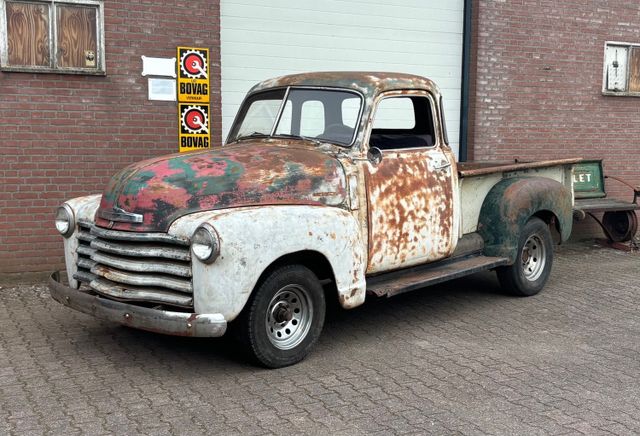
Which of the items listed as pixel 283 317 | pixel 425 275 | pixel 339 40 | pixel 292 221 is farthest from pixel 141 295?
pixel 339 40

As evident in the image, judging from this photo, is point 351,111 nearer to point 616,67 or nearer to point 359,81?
point 359,81

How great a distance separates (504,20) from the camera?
973 centimetres

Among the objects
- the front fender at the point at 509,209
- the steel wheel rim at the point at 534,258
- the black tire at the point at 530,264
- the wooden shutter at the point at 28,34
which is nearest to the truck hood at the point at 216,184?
the front fender at the point at 509,209

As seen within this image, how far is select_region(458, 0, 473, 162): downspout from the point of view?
31.7 feet

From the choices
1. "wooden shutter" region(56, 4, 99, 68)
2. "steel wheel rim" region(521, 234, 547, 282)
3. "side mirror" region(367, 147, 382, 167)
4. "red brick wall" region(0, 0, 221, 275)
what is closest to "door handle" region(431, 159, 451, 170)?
"side mirror" region(367, 147, 382, 167)

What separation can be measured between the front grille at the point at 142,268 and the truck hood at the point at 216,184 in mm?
90

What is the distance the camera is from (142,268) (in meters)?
4.51

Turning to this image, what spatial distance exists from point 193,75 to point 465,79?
13.2ft

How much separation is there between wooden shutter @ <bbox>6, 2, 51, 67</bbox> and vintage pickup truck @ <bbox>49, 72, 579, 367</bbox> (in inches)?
95.3

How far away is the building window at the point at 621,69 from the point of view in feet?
34.6

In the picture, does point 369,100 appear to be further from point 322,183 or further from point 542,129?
point 542,129

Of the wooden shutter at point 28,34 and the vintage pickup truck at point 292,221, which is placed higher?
the wooden shutter at point 28,34

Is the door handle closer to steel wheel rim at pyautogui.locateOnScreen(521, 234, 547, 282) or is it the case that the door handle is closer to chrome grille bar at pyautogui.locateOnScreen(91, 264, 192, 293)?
steel wheel rim at pyautogui.locateOnScreen(521, 234, 547, 282)

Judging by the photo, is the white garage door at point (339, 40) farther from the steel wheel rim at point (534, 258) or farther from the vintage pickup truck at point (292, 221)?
the steel wheel rim at point (534, 258)
